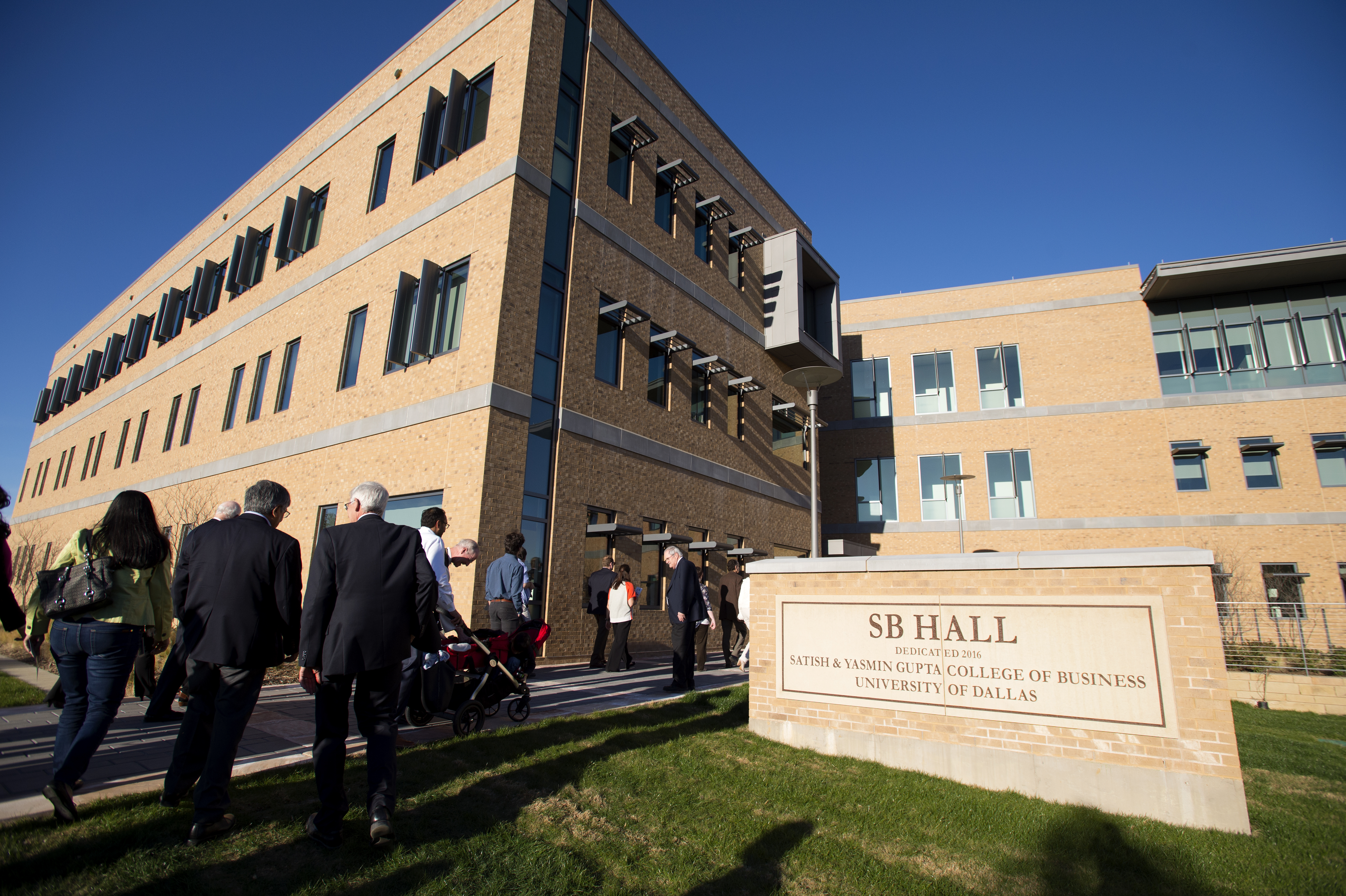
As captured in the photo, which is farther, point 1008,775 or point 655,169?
point 655,169

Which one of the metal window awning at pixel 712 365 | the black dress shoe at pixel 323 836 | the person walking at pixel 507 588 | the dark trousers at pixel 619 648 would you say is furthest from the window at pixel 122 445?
the black dress shoe at pixel 323 836

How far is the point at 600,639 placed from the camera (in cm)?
1149

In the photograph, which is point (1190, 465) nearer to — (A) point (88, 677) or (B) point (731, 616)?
(B) point (731, 616)

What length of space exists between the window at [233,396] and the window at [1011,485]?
79.3ft

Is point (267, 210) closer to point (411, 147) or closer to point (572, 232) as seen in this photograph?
point (411, 147)

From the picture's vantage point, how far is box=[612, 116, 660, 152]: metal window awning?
51.9 feet

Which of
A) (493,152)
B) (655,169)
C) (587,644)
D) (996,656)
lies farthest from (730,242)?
(996,656)

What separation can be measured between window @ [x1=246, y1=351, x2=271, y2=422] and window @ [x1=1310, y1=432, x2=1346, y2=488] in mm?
31301

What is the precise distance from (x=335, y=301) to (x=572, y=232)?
6109 mm

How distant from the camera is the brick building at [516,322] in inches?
491

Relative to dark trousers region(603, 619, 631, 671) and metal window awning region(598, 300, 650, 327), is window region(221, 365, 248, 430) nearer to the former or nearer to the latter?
metal window awning region(598, 300, 650, 327)

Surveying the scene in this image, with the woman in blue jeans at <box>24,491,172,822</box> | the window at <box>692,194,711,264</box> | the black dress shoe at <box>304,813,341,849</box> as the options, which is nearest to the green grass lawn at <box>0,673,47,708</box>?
the woman in blue jeans at <box>24,491,172,822</box>

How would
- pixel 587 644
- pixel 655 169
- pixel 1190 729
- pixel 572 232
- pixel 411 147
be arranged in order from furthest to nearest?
pixel 655 169
pixel 411 147
pixel 572 232
pixel 587 644
pixel 1190 729

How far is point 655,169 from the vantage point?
17.3 m
